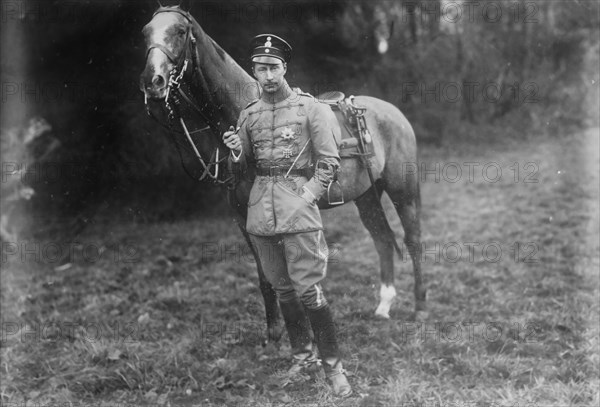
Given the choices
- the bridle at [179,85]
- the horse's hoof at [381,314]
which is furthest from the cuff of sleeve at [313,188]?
the horse's hoof at [381,314]

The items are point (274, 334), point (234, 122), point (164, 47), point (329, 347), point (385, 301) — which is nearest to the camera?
point (164, 47)

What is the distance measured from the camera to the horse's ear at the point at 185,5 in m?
3.27

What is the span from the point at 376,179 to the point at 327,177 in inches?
54.0

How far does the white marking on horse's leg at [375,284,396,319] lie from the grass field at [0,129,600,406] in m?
0.11

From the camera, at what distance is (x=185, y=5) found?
11.1 feet

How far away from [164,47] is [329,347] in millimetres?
2094

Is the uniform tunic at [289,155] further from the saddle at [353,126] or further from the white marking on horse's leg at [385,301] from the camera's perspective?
the white marking on horse's leg at [385,301]

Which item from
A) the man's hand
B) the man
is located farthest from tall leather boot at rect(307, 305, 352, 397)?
the man's hand

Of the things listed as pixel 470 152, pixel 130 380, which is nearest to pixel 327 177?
pixel 130 380

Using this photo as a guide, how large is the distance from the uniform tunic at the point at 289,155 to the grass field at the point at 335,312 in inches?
48.6

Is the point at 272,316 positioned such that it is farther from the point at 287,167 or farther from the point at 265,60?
the point at 265,60

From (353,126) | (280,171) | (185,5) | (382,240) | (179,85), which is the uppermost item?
(185,5)

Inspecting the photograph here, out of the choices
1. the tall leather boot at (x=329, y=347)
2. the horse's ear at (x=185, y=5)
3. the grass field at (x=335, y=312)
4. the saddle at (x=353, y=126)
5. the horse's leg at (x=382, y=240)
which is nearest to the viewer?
the horse's ear at (x=185, y=5)

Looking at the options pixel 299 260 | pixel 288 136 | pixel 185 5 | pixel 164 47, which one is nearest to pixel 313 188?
pixel 288 136
